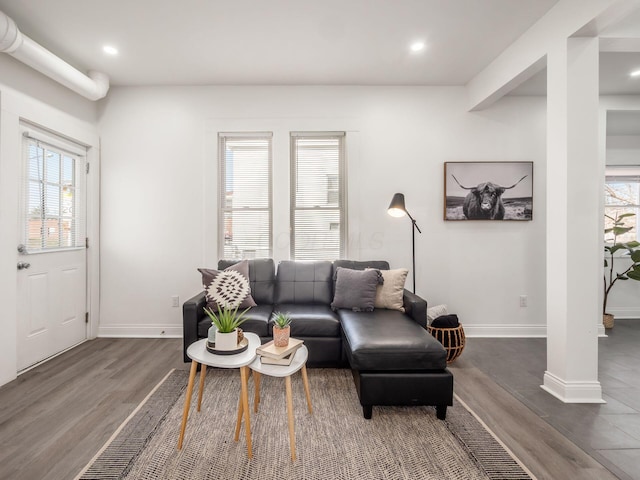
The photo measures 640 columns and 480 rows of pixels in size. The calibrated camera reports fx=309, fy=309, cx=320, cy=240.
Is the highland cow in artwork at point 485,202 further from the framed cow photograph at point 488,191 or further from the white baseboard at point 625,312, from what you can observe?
the white baseboard at point 625,312

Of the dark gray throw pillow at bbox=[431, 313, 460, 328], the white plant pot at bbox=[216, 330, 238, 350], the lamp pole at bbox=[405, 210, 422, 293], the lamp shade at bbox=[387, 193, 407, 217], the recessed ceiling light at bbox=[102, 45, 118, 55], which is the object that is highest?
the recessed ceiling light at bbox=[102, 45, 118, 55]

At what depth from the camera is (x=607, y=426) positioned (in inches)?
74.7

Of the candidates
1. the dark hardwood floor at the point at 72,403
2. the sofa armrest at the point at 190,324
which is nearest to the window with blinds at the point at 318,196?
the sofa armrest at the point at 190,324

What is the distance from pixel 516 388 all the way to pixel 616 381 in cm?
87

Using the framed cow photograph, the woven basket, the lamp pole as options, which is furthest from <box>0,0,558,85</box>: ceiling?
the woven basket

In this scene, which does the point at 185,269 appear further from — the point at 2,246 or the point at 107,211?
the point at 2,246

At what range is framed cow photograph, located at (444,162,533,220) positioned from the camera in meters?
3.52

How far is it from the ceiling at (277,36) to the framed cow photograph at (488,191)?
1.02m

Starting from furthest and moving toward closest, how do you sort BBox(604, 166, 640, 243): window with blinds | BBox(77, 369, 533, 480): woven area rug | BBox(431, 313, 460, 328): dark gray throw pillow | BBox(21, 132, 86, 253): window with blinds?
BBox(604, 166, 640, 243): window with blinds, BBox(431, 313, 460, 328): dark gray throw pillow, BBox(21, 132, 86, 253): window with blinds, BBox(77, 369, 533, 480): woven area rug

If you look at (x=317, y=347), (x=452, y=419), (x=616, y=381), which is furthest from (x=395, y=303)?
(x=616, y=381)

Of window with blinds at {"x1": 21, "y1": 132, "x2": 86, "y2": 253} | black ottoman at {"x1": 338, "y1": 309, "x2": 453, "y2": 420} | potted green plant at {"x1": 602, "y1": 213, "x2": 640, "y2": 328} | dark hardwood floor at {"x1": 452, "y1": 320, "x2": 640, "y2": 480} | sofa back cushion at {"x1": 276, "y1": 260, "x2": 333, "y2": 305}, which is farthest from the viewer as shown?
potted green plant at {"x1": 602, "y1": 213, "x2": 640, "y2": 328}

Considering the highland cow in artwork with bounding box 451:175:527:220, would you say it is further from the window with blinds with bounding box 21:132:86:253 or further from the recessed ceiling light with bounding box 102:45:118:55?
the window with blinds with bounding box 21:132:86:253

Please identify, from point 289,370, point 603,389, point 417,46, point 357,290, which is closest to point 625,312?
point 603,389

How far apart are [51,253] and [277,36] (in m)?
2.89
